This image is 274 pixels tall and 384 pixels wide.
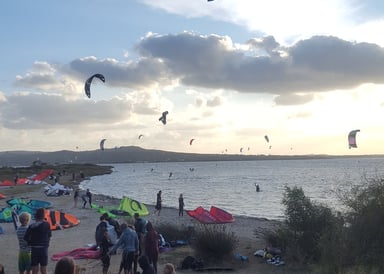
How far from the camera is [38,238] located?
8227 mm

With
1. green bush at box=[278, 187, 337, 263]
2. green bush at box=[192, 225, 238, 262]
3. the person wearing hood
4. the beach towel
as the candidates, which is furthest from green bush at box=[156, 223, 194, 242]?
the person wearing hood

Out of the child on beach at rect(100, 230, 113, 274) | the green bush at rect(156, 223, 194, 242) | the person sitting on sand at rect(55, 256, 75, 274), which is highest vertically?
the person sitting on sand at rect(55, 256, 75, 274)

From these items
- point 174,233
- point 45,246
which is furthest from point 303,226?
point 45,246

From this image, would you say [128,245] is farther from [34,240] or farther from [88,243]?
[88,243]

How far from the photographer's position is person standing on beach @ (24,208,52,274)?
26.8ft

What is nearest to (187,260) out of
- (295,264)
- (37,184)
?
(295,264)

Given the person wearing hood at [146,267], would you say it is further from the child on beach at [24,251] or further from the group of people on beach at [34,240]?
the child on beach at [24,251]

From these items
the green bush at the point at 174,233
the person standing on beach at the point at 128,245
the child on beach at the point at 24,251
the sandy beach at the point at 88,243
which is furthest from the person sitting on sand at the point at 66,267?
the green bush at the point at 174,233

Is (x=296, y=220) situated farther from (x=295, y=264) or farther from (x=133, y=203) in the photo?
(x=133, y=203)

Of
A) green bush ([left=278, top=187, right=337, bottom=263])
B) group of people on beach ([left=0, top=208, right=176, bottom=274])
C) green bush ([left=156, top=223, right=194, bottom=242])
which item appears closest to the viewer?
group of people on beach ([left=0, top=208, right=176, bottom=274])

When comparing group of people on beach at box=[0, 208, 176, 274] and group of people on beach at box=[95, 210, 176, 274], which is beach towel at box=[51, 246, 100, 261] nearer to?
group of people on beach at box=[0, 208, 176, 274]

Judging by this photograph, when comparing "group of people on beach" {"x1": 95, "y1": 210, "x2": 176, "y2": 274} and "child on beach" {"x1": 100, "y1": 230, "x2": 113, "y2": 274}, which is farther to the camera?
"child on beach" {"x1": 100, "y1": 230, "x2": 113, "y2": 274}

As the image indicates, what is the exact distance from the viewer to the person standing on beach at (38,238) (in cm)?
817

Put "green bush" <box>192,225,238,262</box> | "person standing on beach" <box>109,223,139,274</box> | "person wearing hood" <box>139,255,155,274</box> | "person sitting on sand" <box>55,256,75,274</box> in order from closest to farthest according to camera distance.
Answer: "person sitting on sand" <box>55,256,75,274</box>
"person wearing hood" <box>139,255,155,274</box>
"person standing on beach" <box>109,223,139,274</box>
"green bush" <box>192,225,238,262</box>
